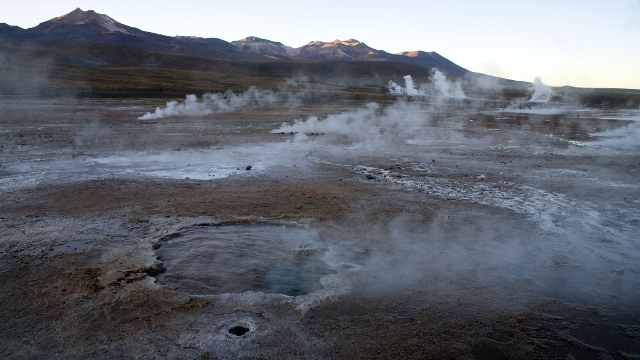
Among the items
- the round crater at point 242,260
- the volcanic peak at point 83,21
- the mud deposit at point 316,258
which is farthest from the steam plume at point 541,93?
the volcanic peak at point 83,21

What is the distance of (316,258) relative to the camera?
677 centimetres

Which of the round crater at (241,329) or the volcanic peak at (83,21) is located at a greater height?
the volcanic peak at (83,21)

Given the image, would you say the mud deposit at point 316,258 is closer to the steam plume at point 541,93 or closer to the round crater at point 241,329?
the round crater at point 241,329

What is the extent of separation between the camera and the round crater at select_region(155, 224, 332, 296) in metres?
5.88

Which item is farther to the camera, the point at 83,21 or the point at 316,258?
the point at 83,21

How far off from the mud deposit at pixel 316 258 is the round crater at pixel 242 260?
3cm

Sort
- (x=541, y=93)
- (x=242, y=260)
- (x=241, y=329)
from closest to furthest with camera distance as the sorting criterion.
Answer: (x=241, y=329) < (x=242, y=260) < (x=541, y=93)

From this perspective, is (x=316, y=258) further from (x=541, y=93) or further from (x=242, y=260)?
(x=541, y=93)

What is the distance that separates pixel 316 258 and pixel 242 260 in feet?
3.53

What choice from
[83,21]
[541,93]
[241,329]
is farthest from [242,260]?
[83,21]

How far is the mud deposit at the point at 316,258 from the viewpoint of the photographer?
4.68m

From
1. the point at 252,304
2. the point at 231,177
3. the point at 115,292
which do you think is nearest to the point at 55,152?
the point at 231,177

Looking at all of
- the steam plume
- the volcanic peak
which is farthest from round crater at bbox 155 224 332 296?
the volcanic peak

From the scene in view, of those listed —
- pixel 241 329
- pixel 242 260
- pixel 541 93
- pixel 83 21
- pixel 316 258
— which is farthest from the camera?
pixel 83 21
